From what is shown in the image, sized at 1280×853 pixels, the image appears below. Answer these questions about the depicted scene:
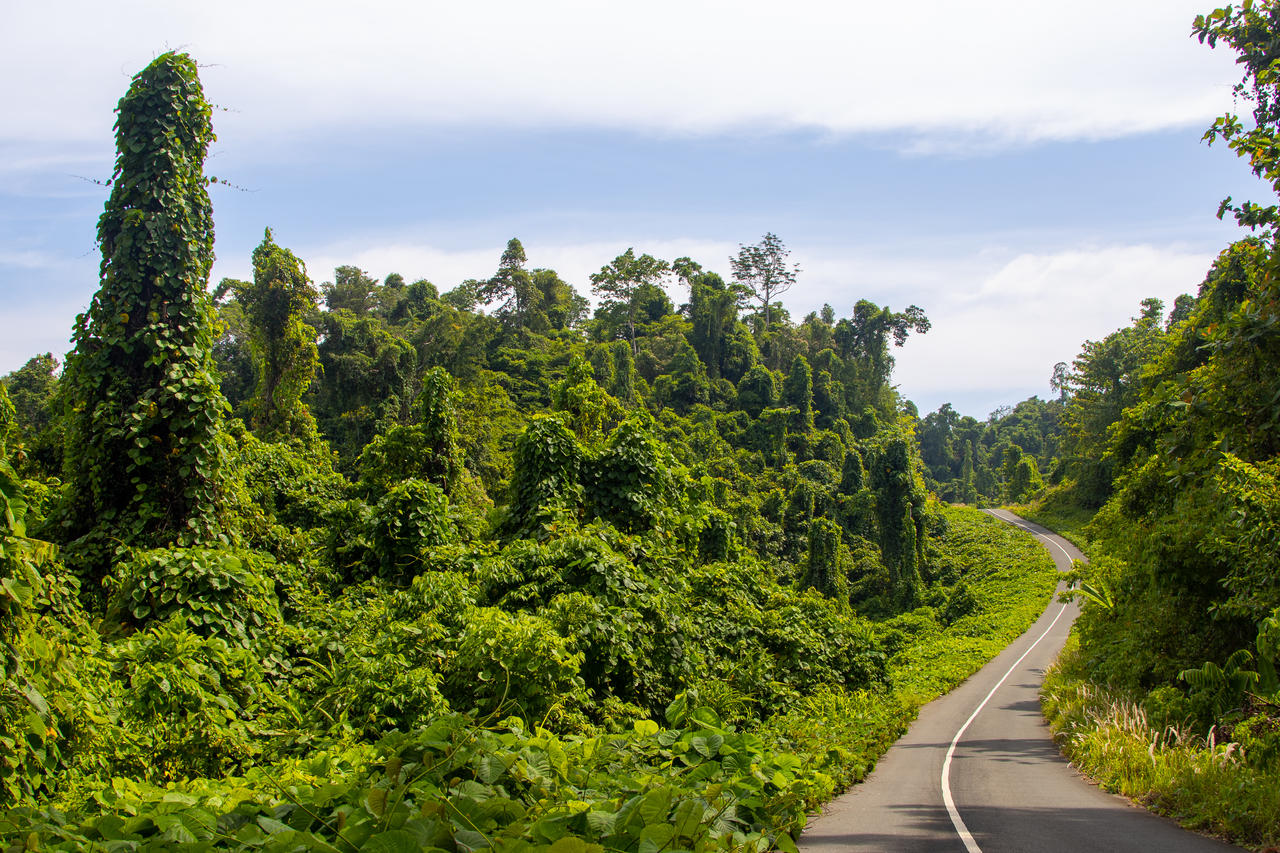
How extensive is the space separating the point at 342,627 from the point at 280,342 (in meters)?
14.8

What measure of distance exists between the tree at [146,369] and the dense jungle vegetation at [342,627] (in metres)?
0.03

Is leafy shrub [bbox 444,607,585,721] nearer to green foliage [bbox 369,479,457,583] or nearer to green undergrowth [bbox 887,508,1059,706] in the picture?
green foliage [bbox 369,479,457,583]

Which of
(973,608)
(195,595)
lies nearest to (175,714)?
(195,595)

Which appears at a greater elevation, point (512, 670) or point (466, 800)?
point (466, 800)

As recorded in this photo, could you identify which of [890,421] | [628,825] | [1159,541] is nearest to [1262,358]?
[1159,541]

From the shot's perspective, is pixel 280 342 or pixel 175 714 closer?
pixel 175 714

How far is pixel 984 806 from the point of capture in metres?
7.74

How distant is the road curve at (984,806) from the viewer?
20.6 ft

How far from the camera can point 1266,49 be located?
8.65m

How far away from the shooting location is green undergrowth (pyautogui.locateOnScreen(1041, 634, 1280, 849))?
632 cm

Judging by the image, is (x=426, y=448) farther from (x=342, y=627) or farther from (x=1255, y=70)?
(x=1255, y=70)

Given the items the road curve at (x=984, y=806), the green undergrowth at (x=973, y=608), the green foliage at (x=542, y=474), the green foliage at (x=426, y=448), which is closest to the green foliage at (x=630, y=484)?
the green foliage at (x=542, y=474)

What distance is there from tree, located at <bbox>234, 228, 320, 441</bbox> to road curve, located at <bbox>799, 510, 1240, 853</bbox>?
57.1 feet

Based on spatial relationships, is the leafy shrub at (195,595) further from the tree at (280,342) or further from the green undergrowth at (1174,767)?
the tree at (280,342)
